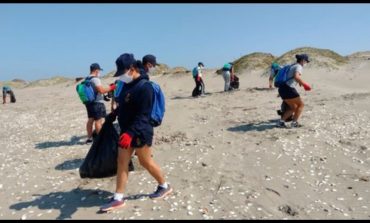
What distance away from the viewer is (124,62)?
6.37 metres

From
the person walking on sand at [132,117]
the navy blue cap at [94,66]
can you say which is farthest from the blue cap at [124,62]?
the navy blue cap at [94,66]

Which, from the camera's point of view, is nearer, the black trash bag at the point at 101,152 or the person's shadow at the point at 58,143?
the black trash bag at the point at 101,152

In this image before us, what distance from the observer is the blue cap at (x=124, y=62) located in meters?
6.38

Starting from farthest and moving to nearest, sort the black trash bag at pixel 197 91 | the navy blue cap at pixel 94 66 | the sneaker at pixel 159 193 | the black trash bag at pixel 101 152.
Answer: the black trash bag at pixel 197 91, the navy blue cap at pixel 94 66, the black trash bag at pixel 101 152, the sneaker at pixel 159 193

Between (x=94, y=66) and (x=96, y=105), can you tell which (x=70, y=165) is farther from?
(x=94, y=66)

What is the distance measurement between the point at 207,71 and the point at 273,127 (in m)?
24.0

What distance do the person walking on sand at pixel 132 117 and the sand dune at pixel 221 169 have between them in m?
0.56

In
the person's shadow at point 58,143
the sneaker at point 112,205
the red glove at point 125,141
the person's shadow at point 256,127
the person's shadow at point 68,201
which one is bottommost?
the person's shadow at point 58,143

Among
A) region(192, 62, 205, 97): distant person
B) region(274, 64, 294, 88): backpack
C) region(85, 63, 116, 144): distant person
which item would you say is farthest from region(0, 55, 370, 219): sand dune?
region(192, 62, 205, 97): distant person

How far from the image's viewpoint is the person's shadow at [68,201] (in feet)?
22.3

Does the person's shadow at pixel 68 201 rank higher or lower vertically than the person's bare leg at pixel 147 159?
lower

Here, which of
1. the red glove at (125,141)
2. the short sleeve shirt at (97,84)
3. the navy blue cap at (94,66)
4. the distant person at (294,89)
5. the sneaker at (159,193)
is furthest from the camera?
the distant person at (294,89)

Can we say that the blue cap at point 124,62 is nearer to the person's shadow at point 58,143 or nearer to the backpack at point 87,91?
the backpack at point 87,91

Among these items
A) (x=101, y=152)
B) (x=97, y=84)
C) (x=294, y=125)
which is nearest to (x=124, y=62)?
(x=101, y=152)
